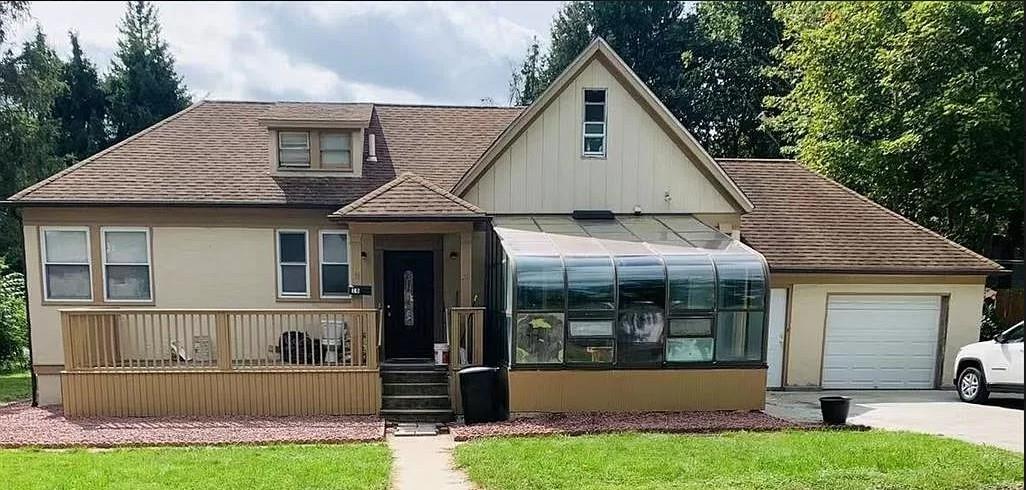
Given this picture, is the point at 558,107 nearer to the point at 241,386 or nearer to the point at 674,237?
the point at 674,237

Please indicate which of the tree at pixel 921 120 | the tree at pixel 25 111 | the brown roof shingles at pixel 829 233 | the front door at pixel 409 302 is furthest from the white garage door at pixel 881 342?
the tree at pixel 25 111

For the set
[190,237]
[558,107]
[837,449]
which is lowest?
[837,449]

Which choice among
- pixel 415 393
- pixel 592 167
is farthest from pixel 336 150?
pixel 415 393

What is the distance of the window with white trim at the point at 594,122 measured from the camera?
11.6 meters

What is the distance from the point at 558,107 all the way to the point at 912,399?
8937 millimetres

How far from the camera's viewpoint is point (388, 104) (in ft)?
51.0

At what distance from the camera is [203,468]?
6.82 m

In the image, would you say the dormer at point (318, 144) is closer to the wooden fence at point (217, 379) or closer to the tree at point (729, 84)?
the wooden fence at point (217, 379)

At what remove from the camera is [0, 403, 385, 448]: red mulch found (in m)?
8.18

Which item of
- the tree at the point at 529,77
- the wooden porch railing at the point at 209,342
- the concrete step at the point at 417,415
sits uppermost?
the tree at the point at 529,77

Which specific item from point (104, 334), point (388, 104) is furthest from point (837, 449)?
point (388, 104)

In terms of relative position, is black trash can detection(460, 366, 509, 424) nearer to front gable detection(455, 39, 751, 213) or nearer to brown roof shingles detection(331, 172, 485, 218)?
brown roof shingles detection(331, 172, 485, 218)

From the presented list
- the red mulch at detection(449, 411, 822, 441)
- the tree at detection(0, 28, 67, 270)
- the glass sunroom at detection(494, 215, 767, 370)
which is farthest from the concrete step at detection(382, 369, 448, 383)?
the tree at detection(0, 28, 67, 270)

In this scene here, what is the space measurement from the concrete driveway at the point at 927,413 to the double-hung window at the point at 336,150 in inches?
380
